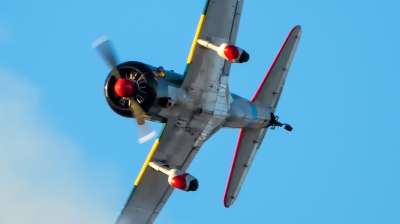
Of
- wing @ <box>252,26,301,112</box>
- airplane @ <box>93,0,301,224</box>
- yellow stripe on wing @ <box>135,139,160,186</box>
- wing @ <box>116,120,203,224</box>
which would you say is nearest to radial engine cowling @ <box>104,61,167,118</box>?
airplane @ <box>93,0,301,224</box>

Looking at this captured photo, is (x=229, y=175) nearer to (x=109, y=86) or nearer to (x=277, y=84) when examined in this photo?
(x=277, y=84)

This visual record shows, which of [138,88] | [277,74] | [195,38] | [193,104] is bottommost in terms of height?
[138,88]

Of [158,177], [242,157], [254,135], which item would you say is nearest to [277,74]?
[254,135]

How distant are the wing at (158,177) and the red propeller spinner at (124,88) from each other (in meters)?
2.84

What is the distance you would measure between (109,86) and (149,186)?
5980 mm

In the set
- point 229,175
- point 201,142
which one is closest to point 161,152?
point 201,142

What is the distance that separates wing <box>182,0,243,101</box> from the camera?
29.2 meters

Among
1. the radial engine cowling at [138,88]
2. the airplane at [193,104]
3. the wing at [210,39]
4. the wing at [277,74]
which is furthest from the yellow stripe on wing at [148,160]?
the wing at [277,74]

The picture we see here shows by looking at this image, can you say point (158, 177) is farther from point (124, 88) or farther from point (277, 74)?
point (124, 88)

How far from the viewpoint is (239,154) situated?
112 feet

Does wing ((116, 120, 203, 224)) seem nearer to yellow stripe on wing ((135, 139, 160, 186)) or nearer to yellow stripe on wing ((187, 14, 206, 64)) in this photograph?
yellow stripe on wing ((135, 139, 160, 186))

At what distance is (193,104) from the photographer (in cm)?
2981

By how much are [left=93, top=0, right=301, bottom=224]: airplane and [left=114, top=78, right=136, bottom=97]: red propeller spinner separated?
29mm

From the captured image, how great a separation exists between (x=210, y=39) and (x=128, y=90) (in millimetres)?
3564
